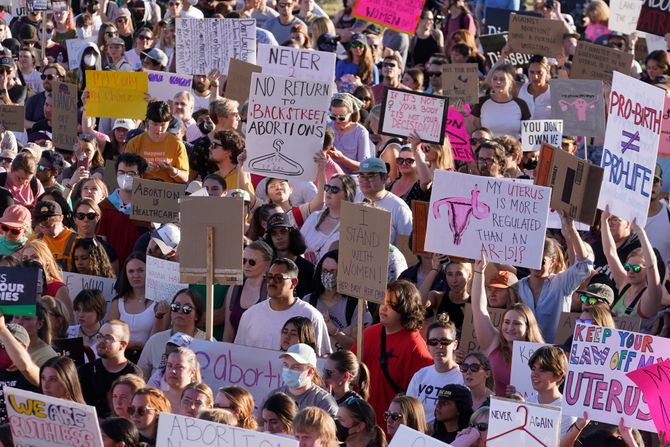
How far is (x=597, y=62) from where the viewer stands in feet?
48.8

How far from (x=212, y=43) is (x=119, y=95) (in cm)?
102

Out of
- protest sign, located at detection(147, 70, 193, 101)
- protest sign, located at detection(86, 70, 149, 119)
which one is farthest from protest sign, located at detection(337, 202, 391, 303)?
protest sign, located at detection(147, 70, 193, 101)

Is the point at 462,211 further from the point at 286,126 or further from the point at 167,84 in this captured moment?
the point at 167,84

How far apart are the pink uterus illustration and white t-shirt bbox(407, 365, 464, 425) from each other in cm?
127

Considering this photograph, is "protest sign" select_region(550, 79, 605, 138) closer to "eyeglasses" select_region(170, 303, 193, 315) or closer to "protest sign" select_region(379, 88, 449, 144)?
"protest sign" select_region(379, 88, 449, 144)

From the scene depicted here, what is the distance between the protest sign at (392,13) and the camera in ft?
55.3

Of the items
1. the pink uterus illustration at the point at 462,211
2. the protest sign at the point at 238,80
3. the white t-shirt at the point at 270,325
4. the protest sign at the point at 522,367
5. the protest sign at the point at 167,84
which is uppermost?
the pink uterus illustration at the point at 462,211

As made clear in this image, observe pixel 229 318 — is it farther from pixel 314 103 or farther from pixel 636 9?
pixel 636 9

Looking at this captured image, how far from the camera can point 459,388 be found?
8523 millimetres

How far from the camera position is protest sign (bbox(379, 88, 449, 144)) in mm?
12586

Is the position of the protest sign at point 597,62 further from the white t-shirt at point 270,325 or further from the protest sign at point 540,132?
the white t-shirt at point 270,325

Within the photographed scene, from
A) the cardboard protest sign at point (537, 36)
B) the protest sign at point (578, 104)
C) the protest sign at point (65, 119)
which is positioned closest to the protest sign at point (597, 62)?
the cardboard protest sign at point (537, 36)

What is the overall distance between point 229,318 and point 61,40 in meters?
10.1

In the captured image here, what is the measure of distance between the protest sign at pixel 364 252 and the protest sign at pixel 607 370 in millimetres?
1686
